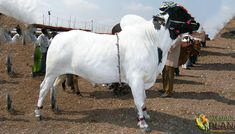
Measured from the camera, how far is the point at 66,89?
38.1 ft

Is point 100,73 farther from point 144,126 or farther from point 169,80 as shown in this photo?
point 169,80

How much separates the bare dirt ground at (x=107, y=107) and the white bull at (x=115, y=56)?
1.02 metres

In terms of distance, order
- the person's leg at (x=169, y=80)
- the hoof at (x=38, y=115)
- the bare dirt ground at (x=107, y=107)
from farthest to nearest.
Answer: the person's leg at (x=169, y=80) < the hoof at (x=38, y=115) < the bare dirt ground at (x=107, y=107)

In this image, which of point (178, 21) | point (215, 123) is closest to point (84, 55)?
point (178, 21)

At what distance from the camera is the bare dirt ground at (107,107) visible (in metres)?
8.16

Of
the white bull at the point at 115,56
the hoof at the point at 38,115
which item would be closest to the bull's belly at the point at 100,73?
the white bull at the point at 115,56

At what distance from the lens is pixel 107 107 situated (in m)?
9.82

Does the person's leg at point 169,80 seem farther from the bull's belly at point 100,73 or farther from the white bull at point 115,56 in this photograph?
Result: the bull's belly at point 100,73

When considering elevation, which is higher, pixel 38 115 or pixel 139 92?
pixel 139 92

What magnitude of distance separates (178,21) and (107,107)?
3380 mm

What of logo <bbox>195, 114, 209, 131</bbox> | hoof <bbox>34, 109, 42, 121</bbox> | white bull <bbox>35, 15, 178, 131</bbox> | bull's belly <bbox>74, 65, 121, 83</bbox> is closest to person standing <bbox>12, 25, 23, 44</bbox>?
hoof <bbox>34, 109, 42, 121</bbox>

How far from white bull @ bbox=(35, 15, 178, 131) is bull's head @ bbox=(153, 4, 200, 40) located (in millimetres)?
130

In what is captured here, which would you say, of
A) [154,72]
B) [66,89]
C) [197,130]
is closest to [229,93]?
[197,130]

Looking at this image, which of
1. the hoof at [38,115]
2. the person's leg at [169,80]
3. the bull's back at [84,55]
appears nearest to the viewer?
the bull's back at [84,55]
